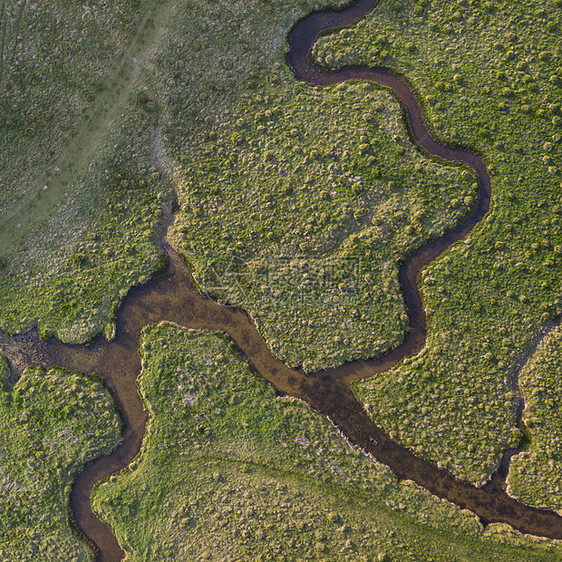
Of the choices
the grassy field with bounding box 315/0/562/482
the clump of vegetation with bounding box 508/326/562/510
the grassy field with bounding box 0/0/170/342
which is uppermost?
the grassy field with bounding box 0/0/170/342

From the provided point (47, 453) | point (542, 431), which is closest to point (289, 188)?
point (542, 431)

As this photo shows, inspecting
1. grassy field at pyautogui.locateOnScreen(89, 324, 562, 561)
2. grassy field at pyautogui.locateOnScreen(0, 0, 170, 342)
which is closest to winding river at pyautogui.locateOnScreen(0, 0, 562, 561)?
grassy field at pyautogui.locateOnScreen(89, 324, 562, 561)

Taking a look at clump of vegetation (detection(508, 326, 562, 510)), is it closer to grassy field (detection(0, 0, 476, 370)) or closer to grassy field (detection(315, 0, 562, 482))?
grassy field (detection(315, 0, 562, 482))

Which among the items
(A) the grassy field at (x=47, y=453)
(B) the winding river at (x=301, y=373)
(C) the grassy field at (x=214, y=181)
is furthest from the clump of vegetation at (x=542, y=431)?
(A) the grassy field at (x=47, y=453)

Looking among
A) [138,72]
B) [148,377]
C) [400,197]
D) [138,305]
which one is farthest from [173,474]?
[138,72]

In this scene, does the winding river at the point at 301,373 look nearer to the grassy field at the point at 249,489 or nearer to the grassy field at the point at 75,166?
the grassy field at the point at 249,489

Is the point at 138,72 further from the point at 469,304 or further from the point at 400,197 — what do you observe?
the point at 469,304
